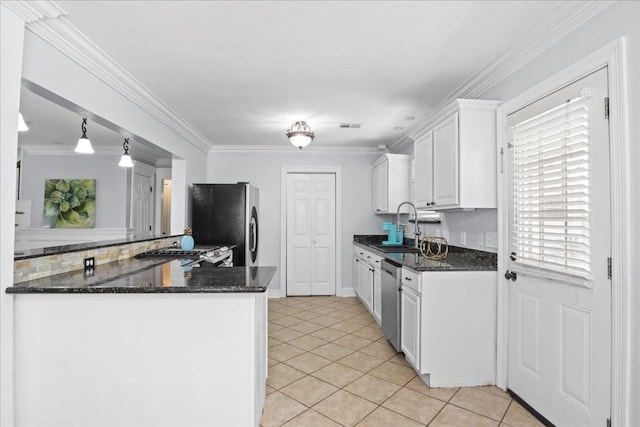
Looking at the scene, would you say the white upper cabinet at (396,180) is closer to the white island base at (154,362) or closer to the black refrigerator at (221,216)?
the black refrigerator at (221,216)

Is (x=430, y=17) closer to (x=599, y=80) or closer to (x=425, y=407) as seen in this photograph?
(x=599, y=80)

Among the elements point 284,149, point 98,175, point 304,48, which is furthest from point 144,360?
point 98,175

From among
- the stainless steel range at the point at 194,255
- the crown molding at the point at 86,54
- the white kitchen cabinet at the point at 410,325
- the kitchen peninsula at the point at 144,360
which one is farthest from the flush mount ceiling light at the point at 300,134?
the kitchen peninsula at the point at 144,360

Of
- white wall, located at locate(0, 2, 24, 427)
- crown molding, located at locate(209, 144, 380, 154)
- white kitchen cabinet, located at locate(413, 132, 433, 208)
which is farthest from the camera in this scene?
crown molding, located at locate(209, 144, 380, 154)

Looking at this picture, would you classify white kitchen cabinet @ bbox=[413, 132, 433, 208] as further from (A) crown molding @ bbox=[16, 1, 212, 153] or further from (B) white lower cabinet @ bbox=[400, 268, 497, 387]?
(A) crown molding @ bbox=[16, 1, 212, 153]

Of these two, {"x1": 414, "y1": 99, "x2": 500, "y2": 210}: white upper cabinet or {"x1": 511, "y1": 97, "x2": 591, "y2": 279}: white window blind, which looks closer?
{"x1": 511, "y1": 97, "x2": 591, "y2": 279}: white window blind

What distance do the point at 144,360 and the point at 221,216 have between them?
8.71 feet

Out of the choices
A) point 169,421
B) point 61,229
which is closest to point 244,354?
point 169,421

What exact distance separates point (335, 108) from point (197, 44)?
159 cm

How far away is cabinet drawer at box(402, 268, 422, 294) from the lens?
250 centimetres

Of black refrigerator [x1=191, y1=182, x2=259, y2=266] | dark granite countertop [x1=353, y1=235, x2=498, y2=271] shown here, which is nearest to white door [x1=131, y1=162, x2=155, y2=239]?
black refrigerator [x1=191, y1=182, x2=259, y2=266]

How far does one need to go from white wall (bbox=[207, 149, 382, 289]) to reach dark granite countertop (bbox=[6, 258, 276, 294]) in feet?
9.96

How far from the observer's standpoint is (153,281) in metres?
1.86

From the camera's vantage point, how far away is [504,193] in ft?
7.97
